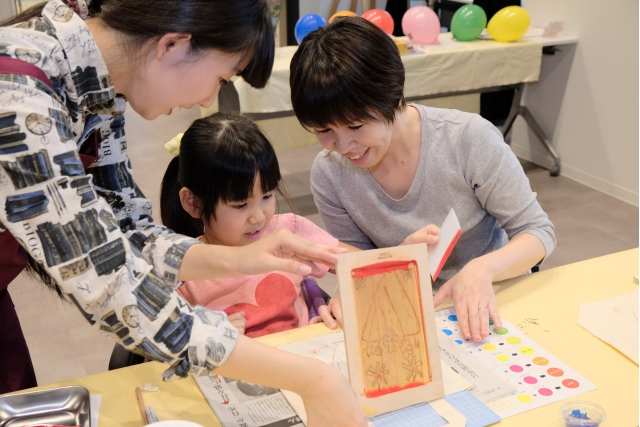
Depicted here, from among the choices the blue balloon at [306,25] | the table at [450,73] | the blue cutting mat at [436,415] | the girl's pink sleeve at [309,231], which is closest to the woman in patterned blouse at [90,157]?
the blue cutting mat at [436,415]

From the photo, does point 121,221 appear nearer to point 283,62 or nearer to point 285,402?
point 285,402

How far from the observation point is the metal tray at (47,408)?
101 cm

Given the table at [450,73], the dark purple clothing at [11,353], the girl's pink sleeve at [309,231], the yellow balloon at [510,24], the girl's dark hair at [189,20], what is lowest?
the dark purple clothing at [11,353]

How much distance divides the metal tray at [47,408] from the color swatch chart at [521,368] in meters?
0.67

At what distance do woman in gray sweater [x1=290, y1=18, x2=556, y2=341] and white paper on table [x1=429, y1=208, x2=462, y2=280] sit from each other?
14 centimetres

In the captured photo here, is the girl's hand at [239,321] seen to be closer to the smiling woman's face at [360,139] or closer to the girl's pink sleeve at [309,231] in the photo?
the girl's pink sleeve at [309,231]

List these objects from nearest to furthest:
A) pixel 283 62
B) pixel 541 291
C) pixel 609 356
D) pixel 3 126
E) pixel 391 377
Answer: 1. pixel 3 126
2. pixel 391 377
3. pixel 609 356
4. pixel 541 291
5. pixel 283 62

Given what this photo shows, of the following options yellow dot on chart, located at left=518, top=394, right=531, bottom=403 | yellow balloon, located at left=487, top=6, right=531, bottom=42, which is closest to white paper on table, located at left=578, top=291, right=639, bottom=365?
yellow dot on chart, located at left=518, top=394, right=531, bottom=403

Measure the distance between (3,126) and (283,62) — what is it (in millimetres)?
2667

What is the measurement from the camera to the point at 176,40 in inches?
34.6

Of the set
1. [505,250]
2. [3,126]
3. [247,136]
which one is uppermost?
[3,126]

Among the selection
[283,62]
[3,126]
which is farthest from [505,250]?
[283,62]

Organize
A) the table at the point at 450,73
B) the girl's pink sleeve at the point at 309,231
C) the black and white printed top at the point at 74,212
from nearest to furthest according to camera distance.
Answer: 1. the black and white printed top at the point at 74,212
2. the girl's pink sleeve at the point at 309,231
3. the table at the point at 450,73

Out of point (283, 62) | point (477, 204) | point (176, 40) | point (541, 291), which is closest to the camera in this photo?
point (176, 40)
